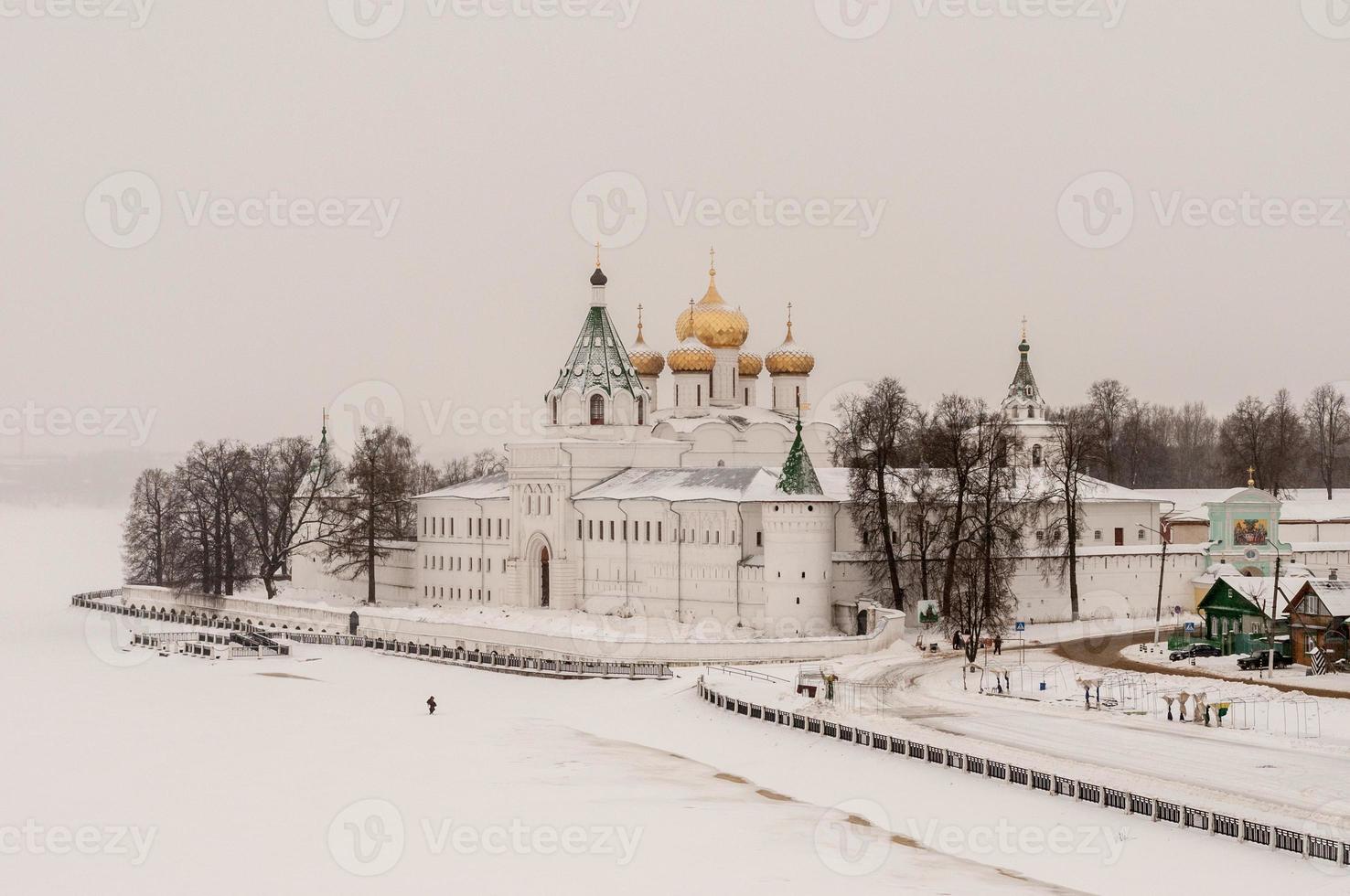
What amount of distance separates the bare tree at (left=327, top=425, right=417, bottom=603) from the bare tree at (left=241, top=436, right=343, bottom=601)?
966 millimetres

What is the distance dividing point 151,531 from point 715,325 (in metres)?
30.4

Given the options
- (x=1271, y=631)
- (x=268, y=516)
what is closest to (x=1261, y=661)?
(x=1271, y=631)

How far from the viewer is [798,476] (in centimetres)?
5512

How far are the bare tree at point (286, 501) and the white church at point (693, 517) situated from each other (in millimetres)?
2349

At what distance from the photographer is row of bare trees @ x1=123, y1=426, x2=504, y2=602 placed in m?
72.6

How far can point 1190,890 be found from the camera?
87.2ft

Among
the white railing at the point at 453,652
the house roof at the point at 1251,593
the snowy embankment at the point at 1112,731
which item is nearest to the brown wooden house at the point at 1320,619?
the house roof at the point at 1251,593

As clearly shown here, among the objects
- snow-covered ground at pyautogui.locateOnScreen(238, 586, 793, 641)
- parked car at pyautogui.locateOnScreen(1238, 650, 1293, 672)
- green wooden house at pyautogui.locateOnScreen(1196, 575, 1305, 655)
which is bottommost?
parked car at pyautogui.locateOnScreen(1238, 650, 1293, 672)

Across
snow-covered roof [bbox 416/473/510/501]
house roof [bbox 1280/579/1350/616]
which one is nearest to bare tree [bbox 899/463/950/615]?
house roof [bbox 1280/579/1350/616]

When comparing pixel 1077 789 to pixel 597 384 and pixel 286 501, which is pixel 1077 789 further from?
pixel 286 501

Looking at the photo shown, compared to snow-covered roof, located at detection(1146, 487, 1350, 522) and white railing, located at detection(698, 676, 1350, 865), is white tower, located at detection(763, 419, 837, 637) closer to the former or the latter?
white railing, located at detection(698, 676, 1350, 865)

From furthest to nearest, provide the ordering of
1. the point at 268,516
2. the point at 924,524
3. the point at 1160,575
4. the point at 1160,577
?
the point at 268,516 → the point at 1160,575 → the point at 1160,577 → the point at 924,524

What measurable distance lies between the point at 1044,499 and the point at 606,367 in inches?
692

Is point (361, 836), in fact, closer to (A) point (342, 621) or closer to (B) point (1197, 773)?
(B) point (1197, 773)
